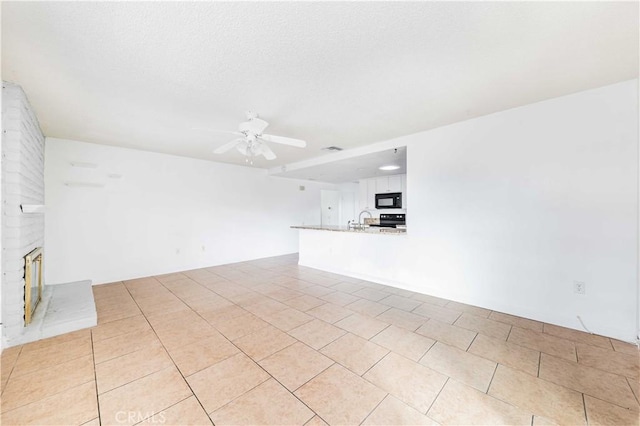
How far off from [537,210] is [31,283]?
5853 mm

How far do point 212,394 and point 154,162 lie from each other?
470 centimetres

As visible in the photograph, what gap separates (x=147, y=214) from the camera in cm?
475

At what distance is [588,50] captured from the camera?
185 centimetres

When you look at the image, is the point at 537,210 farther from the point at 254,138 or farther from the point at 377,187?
the point at 377,187

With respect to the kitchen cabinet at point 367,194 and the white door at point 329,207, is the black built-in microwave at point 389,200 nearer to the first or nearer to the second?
the kitchen cabinet at point 367,194

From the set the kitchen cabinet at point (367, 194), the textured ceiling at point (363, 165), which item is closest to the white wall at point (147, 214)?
the textured ceiling at point (363, 165)

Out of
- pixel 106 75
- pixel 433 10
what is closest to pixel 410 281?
pixel 433 10

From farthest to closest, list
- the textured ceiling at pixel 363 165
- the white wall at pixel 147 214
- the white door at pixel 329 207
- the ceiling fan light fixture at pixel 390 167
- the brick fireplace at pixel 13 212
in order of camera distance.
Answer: the white door at pixel 329 207, the ceiling fan light fixture at pixel 390 167, the textured ceiling at pixel 363 165, the white wall at pixel 147 214, the brick fireplace at pixel 13 212

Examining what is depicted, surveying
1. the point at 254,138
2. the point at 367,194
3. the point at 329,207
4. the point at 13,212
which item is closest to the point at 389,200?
the point at 367,194

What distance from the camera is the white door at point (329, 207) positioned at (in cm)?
825

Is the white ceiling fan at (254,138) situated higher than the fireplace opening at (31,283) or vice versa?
the white ceiling fan at (254,138)

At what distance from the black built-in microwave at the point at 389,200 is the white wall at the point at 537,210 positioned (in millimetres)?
2596

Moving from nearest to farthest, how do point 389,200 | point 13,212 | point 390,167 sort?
point 13,212 → point 390,167 → point 389,200

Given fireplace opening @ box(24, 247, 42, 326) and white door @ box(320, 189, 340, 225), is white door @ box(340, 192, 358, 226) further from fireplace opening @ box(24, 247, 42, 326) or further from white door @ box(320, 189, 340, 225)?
fireplace opening @ box(24, 247, 42, 326)
